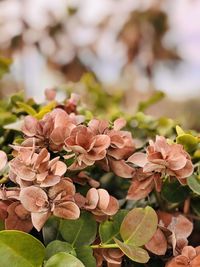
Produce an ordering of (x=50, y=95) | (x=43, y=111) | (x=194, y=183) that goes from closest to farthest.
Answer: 1. (x=194, y=183)
2. (x=43, y=111)
3. (x=50, y=95)

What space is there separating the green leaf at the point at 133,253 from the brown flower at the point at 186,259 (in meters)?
0.03

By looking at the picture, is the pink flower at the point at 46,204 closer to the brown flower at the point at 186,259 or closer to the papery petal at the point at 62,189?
the papery petal at the point at 62,189

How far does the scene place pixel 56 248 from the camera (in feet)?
1.54

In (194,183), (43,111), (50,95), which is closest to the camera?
(194,183)

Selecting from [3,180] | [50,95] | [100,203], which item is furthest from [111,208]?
[50,95]

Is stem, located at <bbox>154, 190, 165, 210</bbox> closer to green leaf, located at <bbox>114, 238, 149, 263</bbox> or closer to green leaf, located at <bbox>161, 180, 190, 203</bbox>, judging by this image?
green leaf, located at <bbox>161, 180, 190, 203</bbox>

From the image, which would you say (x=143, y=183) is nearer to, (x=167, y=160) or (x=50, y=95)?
(x=167, y=160)

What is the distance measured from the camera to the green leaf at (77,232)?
491mm

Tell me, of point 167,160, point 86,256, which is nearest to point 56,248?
point 86,256

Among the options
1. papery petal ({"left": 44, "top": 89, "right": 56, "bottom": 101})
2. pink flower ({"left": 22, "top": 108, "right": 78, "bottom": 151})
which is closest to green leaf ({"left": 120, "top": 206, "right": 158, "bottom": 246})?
pink flower ({"left": 22, "top": 108, "right": 78, "bottom": 151})

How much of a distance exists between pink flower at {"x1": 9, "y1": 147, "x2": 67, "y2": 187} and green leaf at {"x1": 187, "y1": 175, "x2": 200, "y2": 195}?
0.14 meters

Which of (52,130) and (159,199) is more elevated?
(52,130)

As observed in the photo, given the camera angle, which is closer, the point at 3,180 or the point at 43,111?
the point at 3,180

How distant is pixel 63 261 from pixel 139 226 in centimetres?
9
